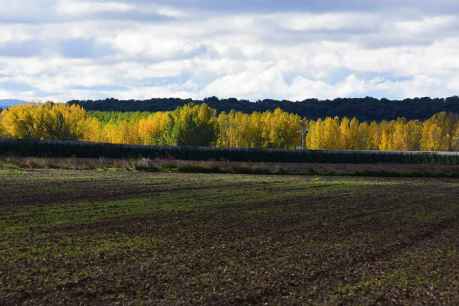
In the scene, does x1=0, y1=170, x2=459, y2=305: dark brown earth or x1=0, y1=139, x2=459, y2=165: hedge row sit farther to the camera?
x1=0, y1=139, x2=459, y2=165: hedge row

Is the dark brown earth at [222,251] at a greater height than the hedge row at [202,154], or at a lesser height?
greater

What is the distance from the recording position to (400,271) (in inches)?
682

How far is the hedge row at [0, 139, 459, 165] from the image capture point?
10256 centimetres

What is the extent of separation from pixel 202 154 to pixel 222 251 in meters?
87.5

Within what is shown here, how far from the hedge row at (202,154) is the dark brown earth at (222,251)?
2650 inches

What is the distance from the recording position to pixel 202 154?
107062 millimetres

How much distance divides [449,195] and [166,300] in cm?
3361

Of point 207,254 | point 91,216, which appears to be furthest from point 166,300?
point 91,216

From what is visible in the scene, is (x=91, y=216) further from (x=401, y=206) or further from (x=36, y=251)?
(x=401, y=206)

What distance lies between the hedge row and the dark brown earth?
221 feet

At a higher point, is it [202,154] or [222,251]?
[222,251]

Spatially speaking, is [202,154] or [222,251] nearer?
[222,251]

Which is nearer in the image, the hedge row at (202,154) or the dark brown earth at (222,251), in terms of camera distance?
the dark brown earth at (222,251)

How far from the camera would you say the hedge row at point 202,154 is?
103m
